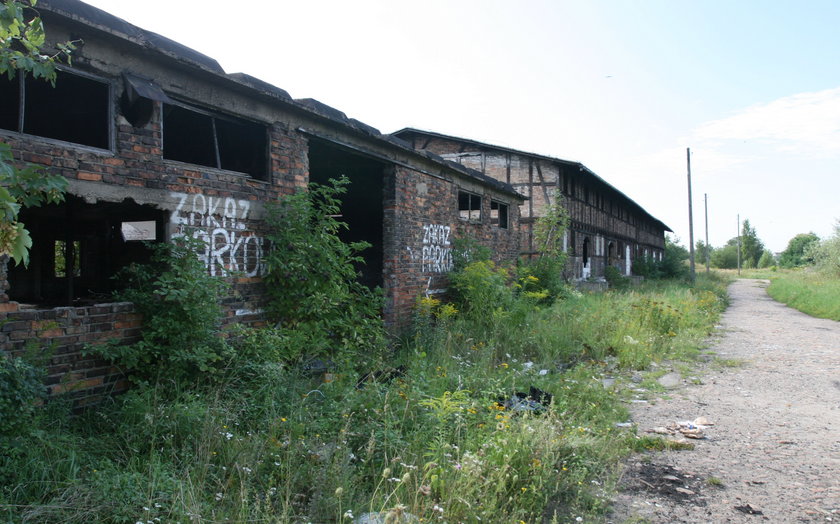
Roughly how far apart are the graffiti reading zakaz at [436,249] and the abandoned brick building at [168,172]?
4 cm

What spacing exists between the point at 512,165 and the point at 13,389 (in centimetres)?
1759

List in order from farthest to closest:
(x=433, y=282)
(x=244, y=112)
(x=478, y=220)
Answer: (x=478, y=220)
(x=433, y=282)
(x=244, y=112)

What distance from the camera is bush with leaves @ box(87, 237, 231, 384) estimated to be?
447cm

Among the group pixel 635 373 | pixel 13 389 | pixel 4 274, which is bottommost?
pixel 635 373

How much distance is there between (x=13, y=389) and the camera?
3223mm

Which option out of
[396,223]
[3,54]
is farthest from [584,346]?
[3,54]

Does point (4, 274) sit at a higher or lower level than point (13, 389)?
higher

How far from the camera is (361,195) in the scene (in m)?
10.0

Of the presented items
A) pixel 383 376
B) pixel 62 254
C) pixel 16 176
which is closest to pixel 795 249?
pixel 383 376

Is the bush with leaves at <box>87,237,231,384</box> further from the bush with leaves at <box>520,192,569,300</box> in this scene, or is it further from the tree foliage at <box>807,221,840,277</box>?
the tree foliage at <box>807,221,840,277</box>

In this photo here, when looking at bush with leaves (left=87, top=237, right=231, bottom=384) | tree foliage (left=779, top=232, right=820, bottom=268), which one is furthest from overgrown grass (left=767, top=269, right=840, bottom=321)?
tree foliage (left=779, top=232, right=820, bottom=268)

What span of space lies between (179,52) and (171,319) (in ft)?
8.70

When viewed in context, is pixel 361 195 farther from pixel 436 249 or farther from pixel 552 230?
pixel 552 230

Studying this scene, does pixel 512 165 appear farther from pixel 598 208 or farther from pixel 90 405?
pixel 90 405
